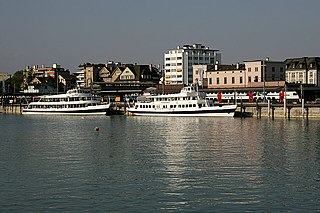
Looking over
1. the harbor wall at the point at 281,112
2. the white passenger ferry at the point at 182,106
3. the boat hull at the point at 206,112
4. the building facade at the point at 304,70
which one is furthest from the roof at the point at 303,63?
the boat hull at the point at 206,112

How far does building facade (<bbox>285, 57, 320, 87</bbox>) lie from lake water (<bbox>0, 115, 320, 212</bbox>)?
274 ft

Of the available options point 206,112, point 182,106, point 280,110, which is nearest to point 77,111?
point 182,106

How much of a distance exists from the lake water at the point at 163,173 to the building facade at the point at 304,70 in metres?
83.5

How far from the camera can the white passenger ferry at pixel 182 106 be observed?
9494cm

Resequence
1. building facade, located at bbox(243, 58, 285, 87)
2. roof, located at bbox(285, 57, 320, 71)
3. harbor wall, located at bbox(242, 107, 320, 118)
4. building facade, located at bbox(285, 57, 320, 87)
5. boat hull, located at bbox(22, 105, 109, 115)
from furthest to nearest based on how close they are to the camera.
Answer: roof, located at bbox(285, 57, 320, 71) < building facade, located at bbox(285, 57, 320, 87) < building facade, located at bbox(243, 58, 285, 87) < boat hull, located at bbox(22, 105, 109, 115) < harbor wall, located at bbox(242, 107, 320, 118)

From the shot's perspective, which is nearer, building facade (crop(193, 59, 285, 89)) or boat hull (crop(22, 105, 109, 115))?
boat hull (crop(22, 105, 109, 115))

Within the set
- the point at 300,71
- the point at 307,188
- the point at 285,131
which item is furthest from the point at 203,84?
the point at 307,188

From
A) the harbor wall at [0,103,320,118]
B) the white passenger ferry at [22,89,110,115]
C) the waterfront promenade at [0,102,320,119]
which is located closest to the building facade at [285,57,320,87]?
the waterfront promenade at [0,102,320,119]

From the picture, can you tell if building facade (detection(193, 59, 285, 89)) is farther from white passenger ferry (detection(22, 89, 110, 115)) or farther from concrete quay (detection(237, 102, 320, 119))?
concrete quay (detection(237, 102, 320, 119))

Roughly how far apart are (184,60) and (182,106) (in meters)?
83.4

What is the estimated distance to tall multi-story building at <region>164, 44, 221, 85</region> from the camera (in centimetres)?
18212

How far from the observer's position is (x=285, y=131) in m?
67.4

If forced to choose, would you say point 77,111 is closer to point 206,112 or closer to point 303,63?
point 206,112

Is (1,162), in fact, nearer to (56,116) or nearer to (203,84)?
(56,116)
